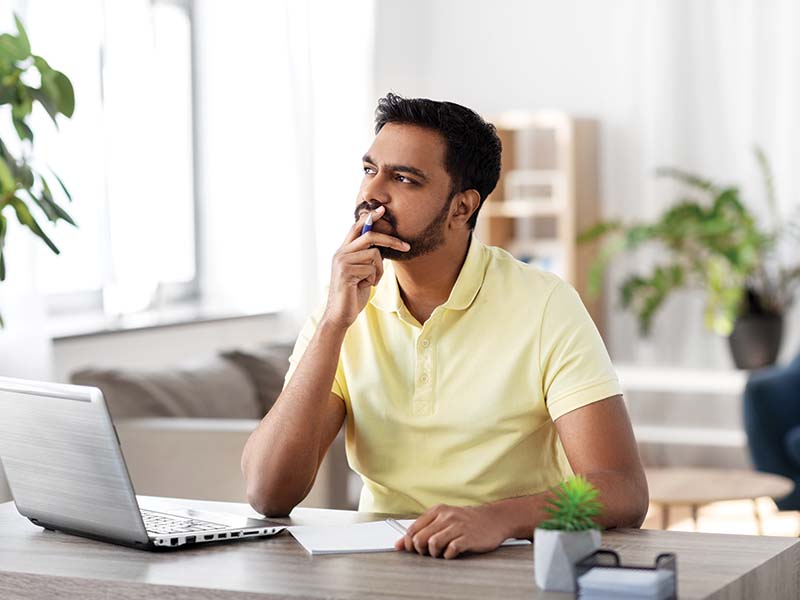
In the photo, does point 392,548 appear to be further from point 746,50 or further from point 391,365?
point 746,50

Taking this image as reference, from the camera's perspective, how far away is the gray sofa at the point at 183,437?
369 centimetres

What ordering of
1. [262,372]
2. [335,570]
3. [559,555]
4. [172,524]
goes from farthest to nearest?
[262,372] < [172,524] < [335,570] < [559,555]

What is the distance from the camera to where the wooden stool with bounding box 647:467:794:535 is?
388 cm

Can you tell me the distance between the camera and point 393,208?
6.77 feet

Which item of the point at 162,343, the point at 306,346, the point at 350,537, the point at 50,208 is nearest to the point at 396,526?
the point at 350,537

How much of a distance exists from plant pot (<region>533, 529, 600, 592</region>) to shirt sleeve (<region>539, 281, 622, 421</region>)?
0.51 metres

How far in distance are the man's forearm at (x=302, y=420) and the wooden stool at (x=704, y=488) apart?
1.99 meters

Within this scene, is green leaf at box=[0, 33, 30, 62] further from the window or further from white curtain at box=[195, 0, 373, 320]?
white curtain at box=[195, 0, 373, 320]

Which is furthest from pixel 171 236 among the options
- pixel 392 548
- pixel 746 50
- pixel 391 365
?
pixel 392 548

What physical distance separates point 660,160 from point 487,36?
1110mm

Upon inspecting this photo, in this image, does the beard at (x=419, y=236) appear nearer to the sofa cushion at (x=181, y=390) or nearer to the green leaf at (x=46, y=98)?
the green leaf at (x=46, y=98)

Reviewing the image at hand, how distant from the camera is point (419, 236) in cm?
208

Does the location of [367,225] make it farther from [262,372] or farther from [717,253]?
[717,253]

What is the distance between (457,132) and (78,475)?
2.61 feet
